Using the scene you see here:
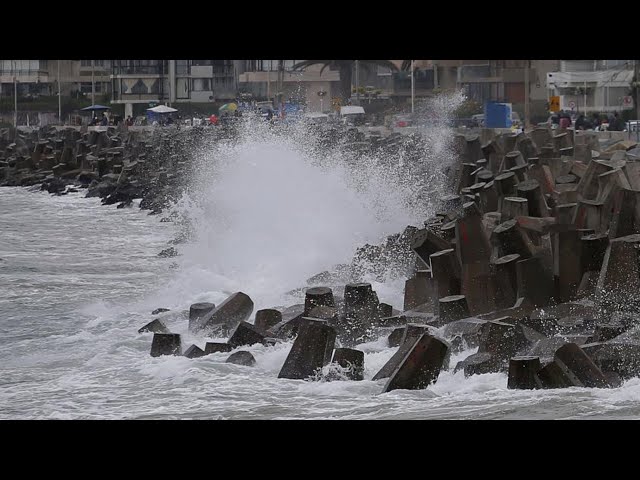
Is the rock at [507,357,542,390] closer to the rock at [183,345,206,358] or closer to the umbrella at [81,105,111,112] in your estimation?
the rock at [183,345,206,358]

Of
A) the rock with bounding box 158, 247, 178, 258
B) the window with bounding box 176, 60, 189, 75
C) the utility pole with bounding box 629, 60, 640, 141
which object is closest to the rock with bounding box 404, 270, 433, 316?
the utility pole with bounding box 629, 60, 640, 141

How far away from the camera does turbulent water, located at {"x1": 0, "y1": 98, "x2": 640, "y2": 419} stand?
613cm

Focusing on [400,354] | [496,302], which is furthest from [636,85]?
[400,354]

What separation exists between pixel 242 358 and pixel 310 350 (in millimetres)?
617

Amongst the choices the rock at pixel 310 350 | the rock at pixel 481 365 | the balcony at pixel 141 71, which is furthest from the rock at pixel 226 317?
the balcony at pixel 141 71

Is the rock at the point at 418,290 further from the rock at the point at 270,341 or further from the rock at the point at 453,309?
the rock at the point at 270,341

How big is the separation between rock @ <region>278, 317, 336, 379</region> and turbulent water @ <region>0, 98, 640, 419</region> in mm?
79

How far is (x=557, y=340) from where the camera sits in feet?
20.4

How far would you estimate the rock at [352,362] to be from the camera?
651 centimetres

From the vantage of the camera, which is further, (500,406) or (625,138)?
(625,138)

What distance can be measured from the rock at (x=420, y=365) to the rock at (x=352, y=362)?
28cm

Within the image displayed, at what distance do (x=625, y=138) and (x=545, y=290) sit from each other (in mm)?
8628

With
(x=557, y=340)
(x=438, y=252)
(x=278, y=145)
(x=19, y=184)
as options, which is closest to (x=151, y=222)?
(x=278, y=145)
